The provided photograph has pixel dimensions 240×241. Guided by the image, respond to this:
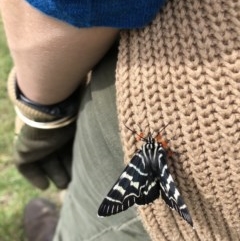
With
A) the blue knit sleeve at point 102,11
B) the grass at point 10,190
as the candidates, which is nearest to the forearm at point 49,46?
the blue knit sleeve at point 102,11

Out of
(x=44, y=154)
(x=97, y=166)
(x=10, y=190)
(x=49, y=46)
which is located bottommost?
(x=10, y=190)

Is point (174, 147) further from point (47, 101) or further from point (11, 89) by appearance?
point (11, 89)

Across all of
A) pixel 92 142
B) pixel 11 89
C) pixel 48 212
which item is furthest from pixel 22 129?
pixel 48 212

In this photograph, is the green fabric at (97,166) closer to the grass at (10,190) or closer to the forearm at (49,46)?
the forearm at (49,46)

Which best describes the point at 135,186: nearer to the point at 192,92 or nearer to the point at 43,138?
the point at 192,92

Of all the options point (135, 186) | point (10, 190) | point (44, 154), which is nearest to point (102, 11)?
point (135, 186)

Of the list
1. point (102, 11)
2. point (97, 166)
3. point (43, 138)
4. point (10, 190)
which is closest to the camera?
point (102, 11)
